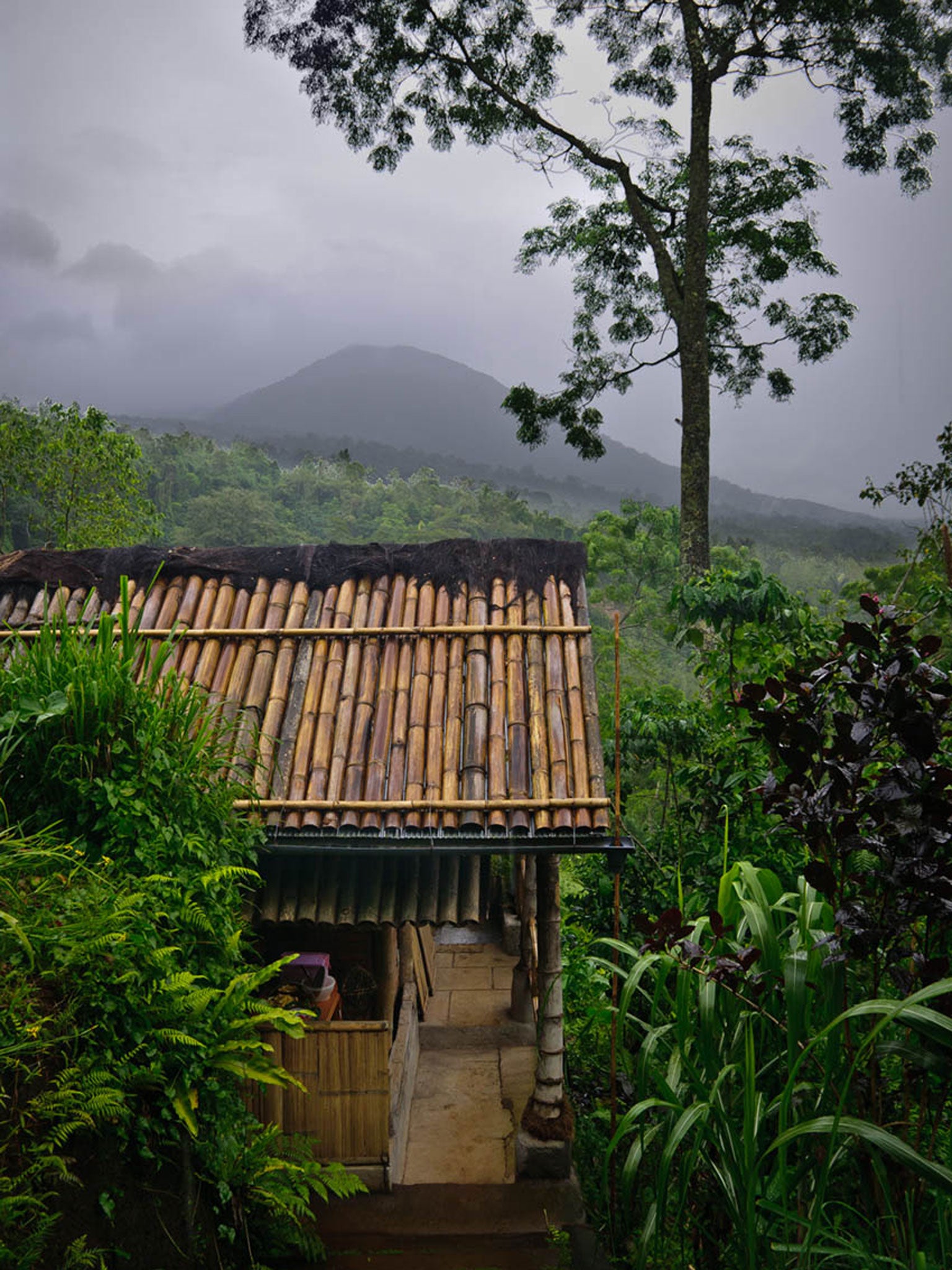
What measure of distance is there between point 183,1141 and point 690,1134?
1981mm

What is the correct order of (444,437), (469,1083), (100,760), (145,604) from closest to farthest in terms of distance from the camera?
1. (100,760)
2. (145,604)
3. (469,1083)
4. (444,437)

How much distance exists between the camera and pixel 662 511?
2495 cm

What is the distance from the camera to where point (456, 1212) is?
4.82 meters

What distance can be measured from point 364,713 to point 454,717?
0.55 m

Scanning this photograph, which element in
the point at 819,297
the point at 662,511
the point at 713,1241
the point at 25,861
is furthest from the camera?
the point at 662,511

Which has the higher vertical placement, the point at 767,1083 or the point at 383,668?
the point at 383,668

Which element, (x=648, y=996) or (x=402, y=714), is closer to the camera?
(x=648, y=996)

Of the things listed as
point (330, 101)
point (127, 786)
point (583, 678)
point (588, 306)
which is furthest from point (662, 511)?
point (127, 786)

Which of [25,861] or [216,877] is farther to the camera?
[216,877]

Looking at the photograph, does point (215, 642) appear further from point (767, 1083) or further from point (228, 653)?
point (767, 1083)

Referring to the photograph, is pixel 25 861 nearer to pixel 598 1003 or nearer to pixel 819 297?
pixel 598 1003

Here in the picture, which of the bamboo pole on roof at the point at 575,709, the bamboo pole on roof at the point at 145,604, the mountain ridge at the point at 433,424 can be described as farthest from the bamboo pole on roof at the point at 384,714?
the mountain ridge at the point at 433,424

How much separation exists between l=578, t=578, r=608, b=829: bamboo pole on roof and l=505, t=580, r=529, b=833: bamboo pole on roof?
35 cm

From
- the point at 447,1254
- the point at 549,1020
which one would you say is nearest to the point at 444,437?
the point at 549,1020
